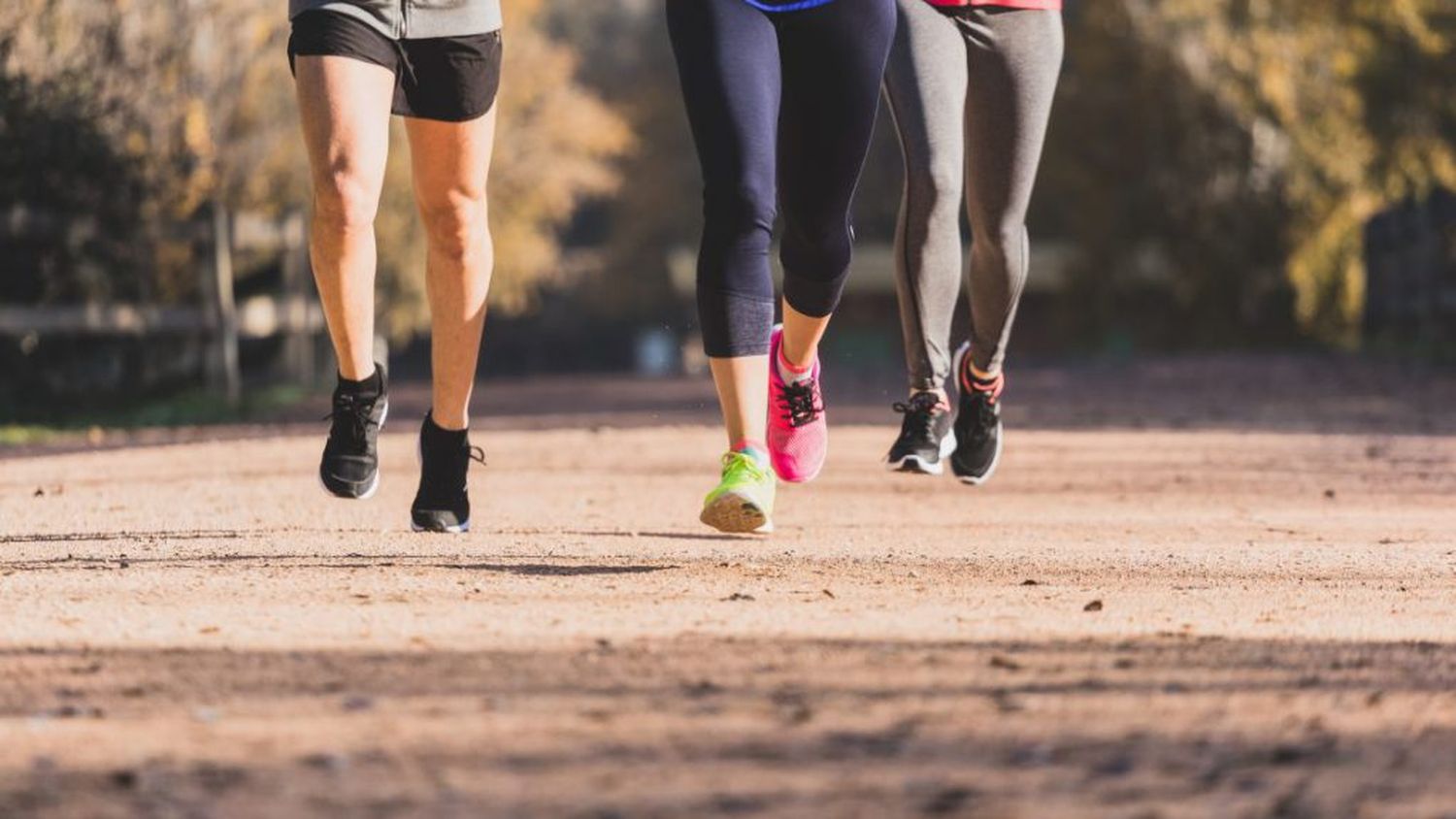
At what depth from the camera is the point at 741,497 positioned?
5.62 meters

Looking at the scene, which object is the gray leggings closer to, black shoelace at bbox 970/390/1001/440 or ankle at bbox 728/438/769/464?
black shoelace at bbox 970/390/1001/440

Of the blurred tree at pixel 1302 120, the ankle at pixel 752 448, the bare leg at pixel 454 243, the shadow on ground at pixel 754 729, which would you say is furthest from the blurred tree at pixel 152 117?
the blurred tree at pixel 1302 120

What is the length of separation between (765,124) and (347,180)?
0.99 m

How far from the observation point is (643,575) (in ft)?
16.8

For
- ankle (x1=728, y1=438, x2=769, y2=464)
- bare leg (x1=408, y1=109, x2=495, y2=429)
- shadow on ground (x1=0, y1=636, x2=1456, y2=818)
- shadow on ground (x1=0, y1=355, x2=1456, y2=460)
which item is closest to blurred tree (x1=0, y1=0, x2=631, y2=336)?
shadow on ground (x1=0, y1=355, x2=1456, y2=460)

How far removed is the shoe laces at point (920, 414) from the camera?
21.5ft

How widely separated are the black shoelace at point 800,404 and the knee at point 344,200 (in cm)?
A: 115

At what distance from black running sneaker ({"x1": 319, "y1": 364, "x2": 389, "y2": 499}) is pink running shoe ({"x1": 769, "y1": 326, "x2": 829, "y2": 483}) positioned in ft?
3.24

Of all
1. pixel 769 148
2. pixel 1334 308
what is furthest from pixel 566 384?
pixel 769 148

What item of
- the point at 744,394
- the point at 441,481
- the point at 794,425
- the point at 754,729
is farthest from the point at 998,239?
the point at 754,729

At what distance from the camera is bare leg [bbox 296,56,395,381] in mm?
5629

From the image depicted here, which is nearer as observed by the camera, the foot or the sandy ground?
Answer: the sandy ground

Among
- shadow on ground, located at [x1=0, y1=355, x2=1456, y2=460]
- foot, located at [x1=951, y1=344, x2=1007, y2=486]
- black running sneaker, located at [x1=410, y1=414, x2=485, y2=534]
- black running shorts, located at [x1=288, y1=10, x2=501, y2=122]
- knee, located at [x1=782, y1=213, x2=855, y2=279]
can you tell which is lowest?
shadow on ground, located at [x1=0, y1=355, x2=1456, y2=460]

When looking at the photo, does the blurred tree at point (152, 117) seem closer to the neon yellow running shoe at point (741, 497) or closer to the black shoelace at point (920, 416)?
the black shoelace at point (920, 416)
